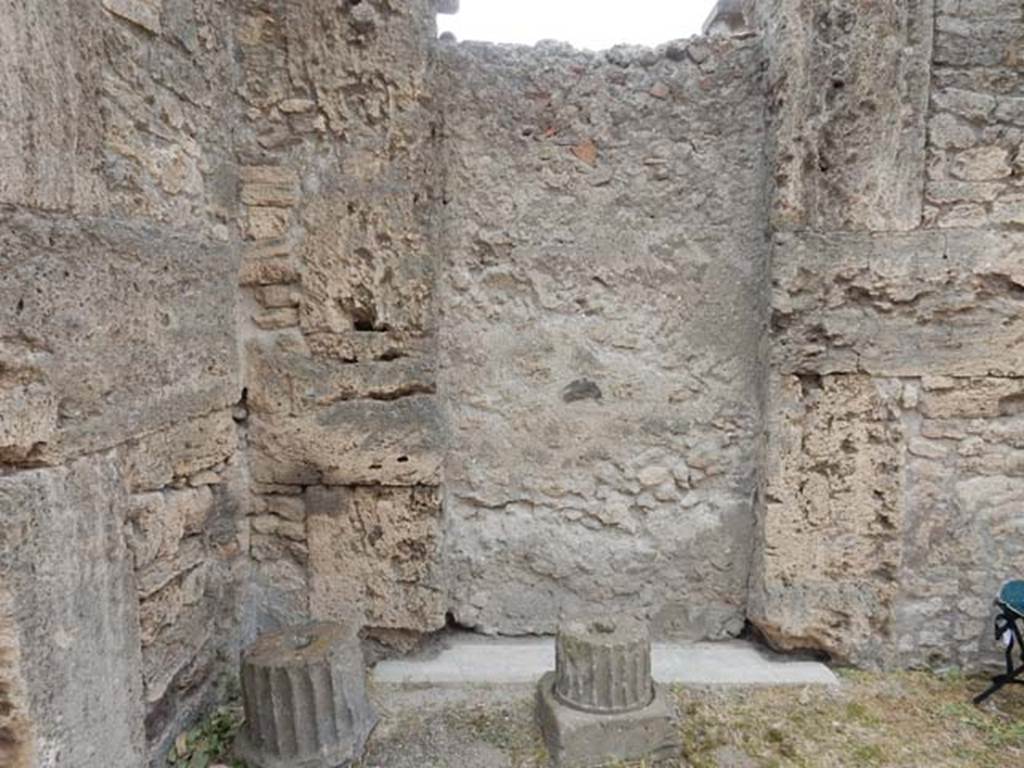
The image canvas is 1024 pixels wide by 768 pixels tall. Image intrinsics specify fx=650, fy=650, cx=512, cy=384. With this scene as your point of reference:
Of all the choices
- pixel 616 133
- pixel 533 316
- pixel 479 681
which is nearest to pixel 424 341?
pixel 533 316

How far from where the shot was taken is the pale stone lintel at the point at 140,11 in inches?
65.7

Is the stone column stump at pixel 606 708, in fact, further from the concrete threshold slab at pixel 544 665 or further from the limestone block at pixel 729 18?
the limestone block at pixel 729 18

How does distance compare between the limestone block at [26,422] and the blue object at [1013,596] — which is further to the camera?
the blue object at [1013,596]

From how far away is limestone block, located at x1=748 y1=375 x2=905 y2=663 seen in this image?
242 cm

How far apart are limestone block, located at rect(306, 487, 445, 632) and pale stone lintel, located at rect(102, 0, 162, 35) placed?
60.7 inches

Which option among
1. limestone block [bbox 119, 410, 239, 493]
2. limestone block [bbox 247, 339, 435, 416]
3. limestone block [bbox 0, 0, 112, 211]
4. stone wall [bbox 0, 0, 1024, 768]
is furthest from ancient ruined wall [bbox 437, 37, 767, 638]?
limestone block [bbox 0, 0, 112, 211]

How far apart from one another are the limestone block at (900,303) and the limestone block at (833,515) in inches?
5.4

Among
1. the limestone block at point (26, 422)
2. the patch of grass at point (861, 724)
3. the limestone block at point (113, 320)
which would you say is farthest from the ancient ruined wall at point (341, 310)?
the patch of grass at point (861, 724)

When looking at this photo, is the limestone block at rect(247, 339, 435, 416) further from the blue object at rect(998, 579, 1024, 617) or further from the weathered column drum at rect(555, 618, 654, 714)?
the blue object at rect(998, 579, 1024, 617)

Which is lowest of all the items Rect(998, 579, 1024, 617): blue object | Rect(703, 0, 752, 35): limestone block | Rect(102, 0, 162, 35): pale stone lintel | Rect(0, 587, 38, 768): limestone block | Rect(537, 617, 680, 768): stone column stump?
Rect(537, 617, 680, 768): stone column stump

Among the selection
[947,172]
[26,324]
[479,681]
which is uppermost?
[947,172]

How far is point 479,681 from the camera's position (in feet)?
7.97

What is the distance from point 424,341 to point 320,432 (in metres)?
0.51

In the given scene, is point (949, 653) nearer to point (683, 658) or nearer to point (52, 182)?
point (683, 658)
